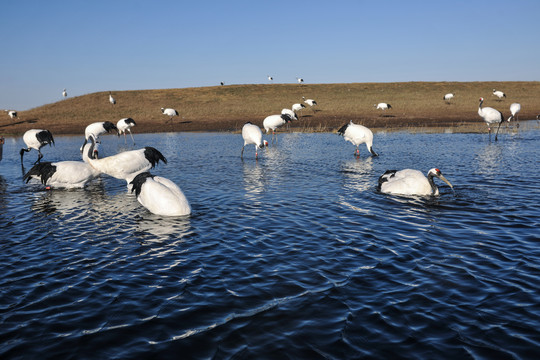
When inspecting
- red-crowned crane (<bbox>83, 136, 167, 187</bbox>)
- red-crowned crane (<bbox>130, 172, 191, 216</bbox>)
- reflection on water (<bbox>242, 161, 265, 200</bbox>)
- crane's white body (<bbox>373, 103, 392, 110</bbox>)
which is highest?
crane's white body (<bbox>373, 103, 392, 110</bbox>)

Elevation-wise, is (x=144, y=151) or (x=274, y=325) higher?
(x=144, y=151)

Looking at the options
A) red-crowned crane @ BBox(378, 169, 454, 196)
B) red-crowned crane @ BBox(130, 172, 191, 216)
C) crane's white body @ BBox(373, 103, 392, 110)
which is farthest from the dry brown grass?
red-crowned crane @ BBox(130, 172, 191, 216)

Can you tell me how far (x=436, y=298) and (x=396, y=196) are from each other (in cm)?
619

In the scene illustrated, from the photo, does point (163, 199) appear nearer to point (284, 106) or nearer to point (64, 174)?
point (64, 174)

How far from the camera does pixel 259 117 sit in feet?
162

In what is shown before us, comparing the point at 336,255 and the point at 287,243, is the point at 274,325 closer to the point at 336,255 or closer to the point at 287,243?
the point at 336,255

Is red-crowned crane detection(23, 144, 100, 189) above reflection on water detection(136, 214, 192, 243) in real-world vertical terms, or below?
above

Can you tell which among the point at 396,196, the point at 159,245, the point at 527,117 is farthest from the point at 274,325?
the point at 527,117

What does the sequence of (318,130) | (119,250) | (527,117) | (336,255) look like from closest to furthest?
(336,255) < (119,250) < (318,130) < (527,117)

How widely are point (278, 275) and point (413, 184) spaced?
252 inches

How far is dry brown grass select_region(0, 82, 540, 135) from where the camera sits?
4562 centimetres

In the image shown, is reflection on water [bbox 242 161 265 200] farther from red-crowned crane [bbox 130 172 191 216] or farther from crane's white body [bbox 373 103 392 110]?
crane's white body [bbox 373 103 392 110]

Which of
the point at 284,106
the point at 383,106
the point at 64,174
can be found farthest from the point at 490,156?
the point at 284,106

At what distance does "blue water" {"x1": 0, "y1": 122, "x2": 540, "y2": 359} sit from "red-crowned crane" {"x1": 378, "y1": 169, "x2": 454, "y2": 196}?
351 mm
